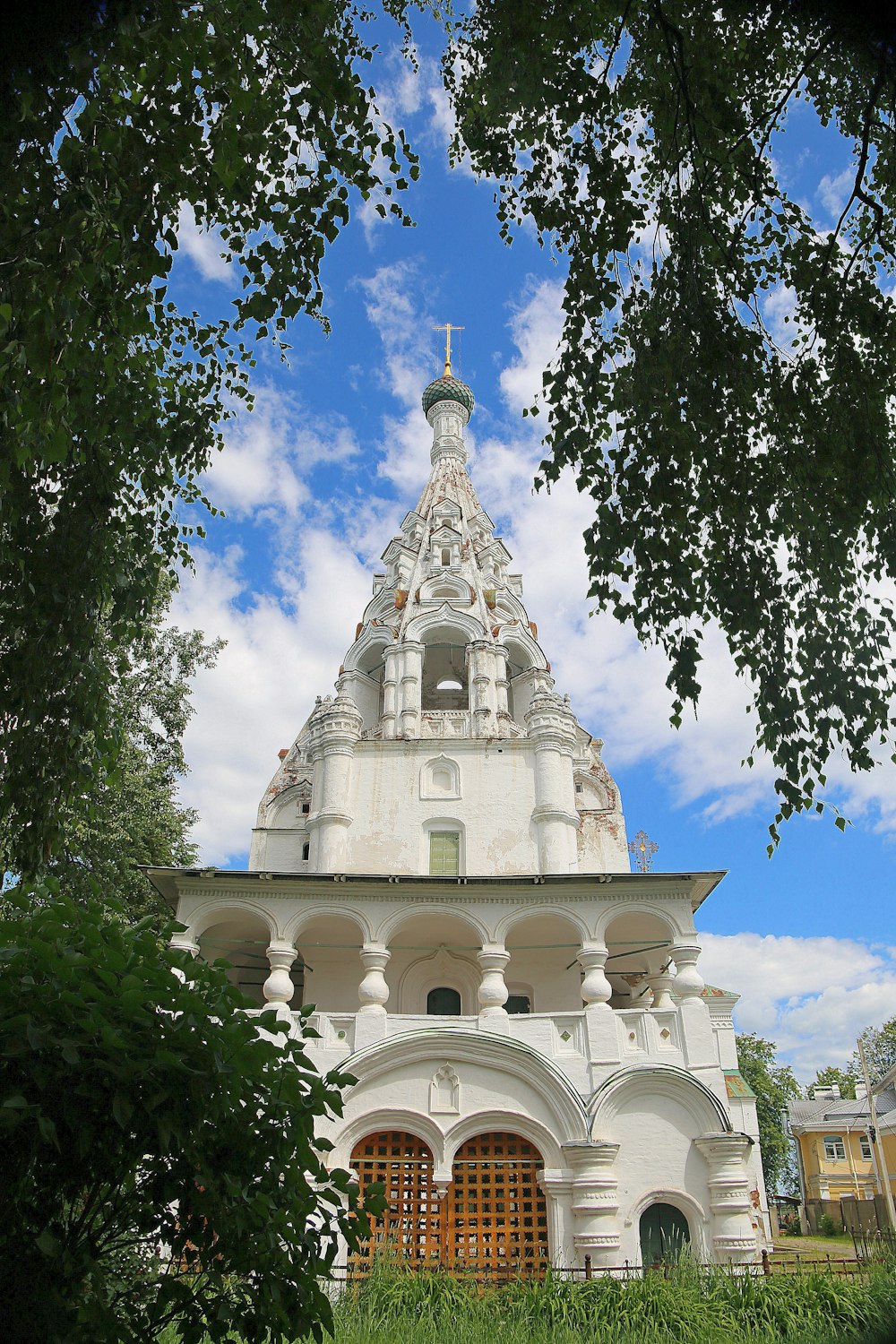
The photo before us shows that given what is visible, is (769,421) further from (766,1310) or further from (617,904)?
(617,904)

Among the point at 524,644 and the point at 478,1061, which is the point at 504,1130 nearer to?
the point at 478,1061

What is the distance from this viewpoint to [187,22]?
444 cm

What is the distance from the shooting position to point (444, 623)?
26078 millimetres

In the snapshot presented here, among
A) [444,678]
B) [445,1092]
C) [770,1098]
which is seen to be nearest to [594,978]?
[445,1092]

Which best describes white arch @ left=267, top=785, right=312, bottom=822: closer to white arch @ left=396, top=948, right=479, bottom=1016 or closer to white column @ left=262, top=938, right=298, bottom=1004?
white arch @ left=396, top=948, right=479, bottom=1016

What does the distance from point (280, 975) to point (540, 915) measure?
15.7 ft

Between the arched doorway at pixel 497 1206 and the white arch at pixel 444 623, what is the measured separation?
13.0 meters

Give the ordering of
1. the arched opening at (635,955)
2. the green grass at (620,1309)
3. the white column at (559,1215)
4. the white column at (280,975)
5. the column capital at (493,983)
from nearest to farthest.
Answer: the green grass at (620,1309) → the white column at (559,1215) → the white column at (280,975) → the column capital at (493,983) → the arched opening at (635,955)

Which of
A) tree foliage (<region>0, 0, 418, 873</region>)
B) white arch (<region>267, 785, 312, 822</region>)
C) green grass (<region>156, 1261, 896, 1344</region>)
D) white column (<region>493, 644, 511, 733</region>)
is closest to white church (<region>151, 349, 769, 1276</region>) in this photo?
white column (<region>493, 644, 511, 733</region>)

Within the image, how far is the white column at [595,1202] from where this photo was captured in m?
14.9

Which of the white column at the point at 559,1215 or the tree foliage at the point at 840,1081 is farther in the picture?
the tree foliage at the point at 840,1081

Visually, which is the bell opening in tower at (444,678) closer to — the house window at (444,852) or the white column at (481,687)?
the white column at (481,687)

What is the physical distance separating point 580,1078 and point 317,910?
5363 millimetres

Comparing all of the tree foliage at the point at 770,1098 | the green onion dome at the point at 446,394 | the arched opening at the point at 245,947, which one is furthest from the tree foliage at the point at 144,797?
the tree foliage at the point at 770,1098
